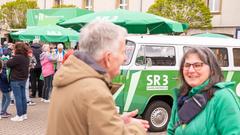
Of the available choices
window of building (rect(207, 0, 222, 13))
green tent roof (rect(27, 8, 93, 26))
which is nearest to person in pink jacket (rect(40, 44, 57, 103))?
green tent roof (rect(27, 8, 93, 26))

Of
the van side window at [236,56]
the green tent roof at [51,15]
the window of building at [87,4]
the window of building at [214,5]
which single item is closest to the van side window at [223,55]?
the van side window at [236,56]

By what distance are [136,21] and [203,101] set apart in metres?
6.20

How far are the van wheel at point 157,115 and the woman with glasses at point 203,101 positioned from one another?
5.15 meters

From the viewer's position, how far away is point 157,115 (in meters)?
8.66

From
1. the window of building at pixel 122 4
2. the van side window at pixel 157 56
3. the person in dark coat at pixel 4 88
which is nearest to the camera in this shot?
the van side window at pixel 157 56

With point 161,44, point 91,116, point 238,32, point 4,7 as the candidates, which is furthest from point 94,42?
point 4,7

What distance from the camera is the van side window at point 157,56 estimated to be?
8164 millimetres

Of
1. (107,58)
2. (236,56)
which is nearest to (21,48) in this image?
(236,56)

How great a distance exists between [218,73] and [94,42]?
4.15 ft

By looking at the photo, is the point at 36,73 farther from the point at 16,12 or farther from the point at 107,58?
the point at 16,12

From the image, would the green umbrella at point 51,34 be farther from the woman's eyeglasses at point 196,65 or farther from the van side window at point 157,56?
the woman's eyeglasses at point 196,65

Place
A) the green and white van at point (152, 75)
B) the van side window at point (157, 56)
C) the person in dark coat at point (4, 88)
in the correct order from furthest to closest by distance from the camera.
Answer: the person in dark coat at point (4, 88) < the van side window at point (157, 56) < the green and white van at point (152, 75)

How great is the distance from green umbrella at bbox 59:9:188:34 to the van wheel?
5.97ft

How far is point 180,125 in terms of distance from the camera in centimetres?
310
